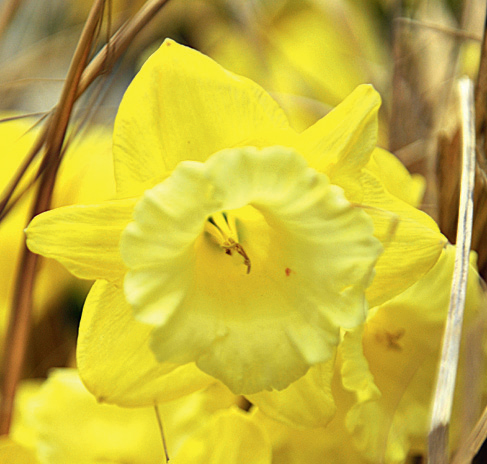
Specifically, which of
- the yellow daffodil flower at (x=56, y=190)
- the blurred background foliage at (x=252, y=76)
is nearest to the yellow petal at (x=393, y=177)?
the blurred background foliage at (x=252, y=76)

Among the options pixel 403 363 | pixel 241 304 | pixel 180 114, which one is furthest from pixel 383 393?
pixel 180 114

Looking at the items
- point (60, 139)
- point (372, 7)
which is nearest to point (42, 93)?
point (60, 139)

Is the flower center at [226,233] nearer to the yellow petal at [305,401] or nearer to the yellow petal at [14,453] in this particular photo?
the yellow petal at [305,401]

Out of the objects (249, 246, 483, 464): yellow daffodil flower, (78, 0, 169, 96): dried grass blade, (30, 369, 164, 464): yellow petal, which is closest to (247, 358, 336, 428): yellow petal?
(249, 246, 483, 464): yellow daffodil flower

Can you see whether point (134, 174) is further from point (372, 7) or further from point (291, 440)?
point (372, 7)

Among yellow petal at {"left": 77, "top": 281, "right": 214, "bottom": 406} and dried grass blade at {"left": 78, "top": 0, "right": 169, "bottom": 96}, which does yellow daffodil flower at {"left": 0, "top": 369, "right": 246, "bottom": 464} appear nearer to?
yellow petal at {"left": 77, "top": 281, "right": 214, "bottom": 406}

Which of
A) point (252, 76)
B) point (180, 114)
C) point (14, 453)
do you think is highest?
point (180, 114)

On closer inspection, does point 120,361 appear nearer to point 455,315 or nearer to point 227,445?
point 227,445
